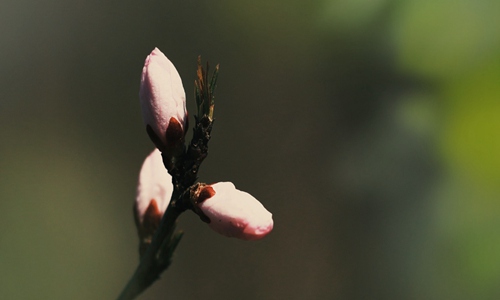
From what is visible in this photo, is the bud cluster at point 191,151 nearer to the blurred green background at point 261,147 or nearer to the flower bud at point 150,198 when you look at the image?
the flower bud at point 150,198

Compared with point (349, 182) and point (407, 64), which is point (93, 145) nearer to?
point (349, 182)

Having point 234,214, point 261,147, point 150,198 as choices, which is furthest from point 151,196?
point 261,147

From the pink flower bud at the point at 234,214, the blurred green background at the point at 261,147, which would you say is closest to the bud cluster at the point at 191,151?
the pink flower bud at the point at 234,214

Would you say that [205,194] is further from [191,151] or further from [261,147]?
[261,147]

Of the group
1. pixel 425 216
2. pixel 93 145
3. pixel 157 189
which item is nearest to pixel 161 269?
pixel 157 189

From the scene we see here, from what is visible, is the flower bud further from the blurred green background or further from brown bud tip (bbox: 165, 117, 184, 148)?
the blurred green background

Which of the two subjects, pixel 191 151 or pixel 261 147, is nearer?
pixel 191 151
